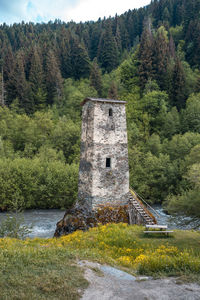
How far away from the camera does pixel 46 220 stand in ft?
86.1

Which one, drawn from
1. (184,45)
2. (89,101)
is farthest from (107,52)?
(89,101)

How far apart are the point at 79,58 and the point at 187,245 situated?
194 feet

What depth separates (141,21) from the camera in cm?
8831

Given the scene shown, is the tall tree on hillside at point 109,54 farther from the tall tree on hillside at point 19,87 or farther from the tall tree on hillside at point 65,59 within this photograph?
the tall tree on hillside at point 19,87

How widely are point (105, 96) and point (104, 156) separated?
35619 millimetres

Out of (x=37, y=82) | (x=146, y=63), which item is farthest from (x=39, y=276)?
(x=37, y=82)

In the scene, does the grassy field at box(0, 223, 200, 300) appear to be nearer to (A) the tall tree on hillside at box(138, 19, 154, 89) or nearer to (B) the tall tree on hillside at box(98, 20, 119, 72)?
(A) the tall tree on hillside at box(138, 19, 154, 89)

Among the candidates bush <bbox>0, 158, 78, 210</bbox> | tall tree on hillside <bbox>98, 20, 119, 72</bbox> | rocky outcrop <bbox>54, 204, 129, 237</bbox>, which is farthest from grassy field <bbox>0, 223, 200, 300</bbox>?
tall tree on hillside <bbox>98, 20, 119, 72</bbox>

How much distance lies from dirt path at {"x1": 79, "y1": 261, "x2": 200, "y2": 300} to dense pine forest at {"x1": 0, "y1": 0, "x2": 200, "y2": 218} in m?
8.22

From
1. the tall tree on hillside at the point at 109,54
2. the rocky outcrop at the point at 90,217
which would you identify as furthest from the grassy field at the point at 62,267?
the tall tree on hillside at the point at 109,54

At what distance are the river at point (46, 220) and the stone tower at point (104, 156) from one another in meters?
5.14

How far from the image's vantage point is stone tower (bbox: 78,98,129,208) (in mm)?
17766

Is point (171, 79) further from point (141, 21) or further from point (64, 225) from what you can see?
point (141, 21)

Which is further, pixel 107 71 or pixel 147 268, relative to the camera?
pixel 107 71
